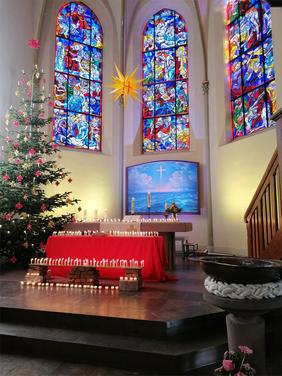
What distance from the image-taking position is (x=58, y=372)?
271 cm

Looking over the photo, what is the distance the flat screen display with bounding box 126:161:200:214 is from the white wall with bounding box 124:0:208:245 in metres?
0.26

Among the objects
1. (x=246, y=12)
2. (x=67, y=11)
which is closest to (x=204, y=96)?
(x=246, y=12)

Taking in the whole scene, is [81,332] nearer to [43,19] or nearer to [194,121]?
[194,121]

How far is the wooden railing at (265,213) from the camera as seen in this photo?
4436 mm

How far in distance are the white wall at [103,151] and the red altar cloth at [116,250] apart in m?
4.02

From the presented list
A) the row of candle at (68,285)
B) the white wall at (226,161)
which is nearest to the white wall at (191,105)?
the white wall at (226,161)

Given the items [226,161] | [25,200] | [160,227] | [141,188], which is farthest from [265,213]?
[141,188]

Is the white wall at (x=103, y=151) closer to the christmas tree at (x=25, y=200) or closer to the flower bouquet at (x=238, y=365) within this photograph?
the christmas tree at (x=25, y=200)

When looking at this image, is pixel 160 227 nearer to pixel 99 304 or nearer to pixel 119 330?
pixel 99 304

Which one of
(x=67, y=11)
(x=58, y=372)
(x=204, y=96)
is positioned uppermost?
(x=67, y=11)

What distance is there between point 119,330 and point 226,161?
6601 millimetres

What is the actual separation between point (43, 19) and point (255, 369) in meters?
10.6

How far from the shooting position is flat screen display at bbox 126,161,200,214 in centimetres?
940

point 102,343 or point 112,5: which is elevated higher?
point 112,5
